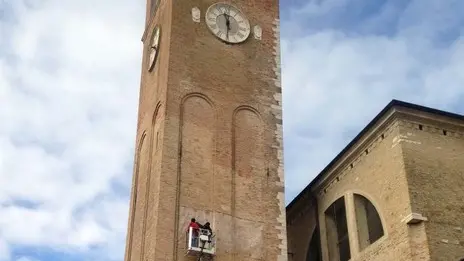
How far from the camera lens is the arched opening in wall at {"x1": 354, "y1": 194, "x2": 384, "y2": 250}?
22.0 meters

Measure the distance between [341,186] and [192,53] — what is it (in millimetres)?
6746

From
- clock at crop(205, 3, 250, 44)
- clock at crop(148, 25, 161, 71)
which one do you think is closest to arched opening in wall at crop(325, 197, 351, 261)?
clock at crop(205, 3, 250, 44)

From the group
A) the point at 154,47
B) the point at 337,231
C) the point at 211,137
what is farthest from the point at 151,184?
the point at 337,231

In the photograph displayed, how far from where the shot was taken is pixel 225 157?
75.3ft

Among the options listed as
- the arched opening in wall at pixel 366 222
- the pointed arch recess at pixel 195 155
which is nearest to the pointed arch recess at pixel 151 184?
the pointed arch recess at pixel 195 155

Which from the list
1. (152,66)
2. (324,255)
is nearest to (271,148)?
(324,255)

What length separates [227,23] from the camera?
25.9 m

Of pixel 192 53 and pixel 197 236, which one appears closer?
pixel 197 236

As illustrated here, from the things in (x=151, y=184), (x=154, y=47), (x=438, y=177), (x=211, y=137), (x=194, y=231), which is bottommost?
(x=194, y=231)

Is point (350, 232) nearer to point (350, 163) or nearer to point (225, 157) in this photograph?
Answer: point (350, 163)

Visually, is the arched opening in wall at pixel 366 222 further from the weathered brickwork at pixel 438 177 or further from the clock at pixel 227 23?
the clock at pixel 227 23

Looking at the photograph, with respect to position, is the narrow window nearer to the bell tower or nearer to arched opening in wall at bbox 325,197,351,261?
the bell tower

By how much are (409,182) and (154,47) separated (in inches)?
434

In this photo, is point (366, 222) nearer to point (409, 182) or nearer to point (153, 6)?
point (409, 182)
